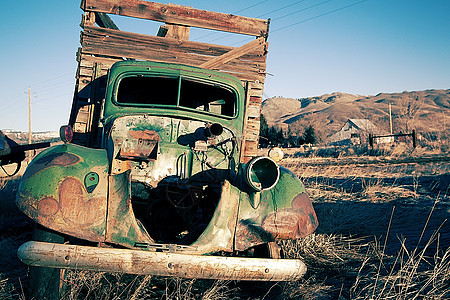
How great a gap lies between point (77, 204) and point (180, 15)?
4.29 metres

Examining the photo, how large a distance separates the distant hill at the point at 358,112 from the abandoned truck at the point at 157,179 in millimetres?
30376

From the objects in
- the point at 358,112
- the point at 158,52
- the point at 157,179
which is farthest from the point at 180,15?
the point at 358,112

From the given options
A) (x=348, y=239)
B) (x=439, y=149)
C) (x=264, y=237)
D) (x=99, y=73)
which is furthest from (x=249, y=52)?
(x=439, y=149)

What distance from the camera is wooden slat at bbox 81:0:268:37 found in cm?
557

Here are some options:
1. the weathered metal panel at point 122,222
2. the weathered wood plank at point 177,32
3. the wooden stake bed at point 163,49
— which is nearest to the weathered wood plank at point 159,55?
the wooden stake bed at point 163,49

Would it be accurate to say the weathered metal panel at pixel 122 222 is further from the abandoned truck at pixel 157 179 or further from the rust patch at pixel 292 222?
the rust patch at pixel 292 222

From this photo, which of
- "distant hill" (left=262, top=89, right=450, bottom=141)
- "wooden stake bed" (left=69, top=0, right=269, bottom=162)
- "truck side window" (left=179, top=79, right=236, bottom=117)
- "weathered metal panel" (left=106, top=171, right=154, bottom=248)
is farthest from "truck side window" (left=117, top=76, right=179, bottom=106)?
→ "distant hill" (left=262, top=89, right=450, bottom=141)

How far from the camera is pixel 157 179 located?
3.46m

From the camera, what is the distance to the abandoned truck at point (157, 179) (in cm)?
253

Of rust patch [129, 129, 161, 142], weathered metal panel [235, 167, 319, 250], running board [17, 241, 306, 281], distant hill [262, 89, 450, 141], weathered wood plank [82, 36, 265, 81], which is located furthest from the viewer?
distant hill [262, 89, 450, 141]

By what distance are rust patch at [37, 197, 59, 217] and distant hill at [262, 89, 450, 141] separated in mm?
32806

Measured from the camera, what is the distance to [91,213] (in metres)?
2.62

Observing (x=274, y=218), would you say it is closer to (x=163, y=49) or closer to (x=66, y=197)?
(x=66, y=197)

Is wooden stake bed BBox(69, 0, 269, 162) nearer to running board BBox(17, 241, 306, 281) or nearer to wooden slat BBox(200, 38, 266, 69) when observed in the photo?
wooden slat BBox(200, 38, 266, 69)
